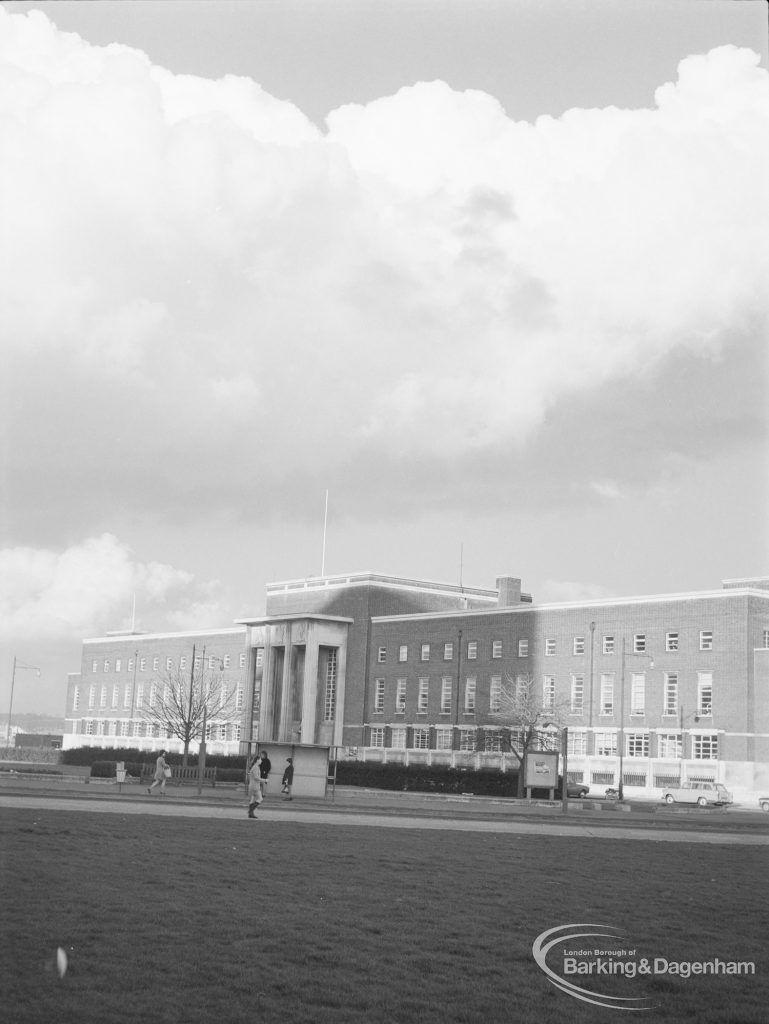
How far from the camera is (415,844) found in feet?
84.1

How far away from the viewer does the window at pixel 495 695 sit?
9681 centimetres

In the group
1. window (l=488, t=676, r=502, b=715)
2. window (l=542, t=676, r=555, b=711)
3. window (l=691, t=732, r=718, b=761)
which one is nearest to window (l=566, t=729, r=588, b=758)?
window (l=542, t=676, r=555, b=711)

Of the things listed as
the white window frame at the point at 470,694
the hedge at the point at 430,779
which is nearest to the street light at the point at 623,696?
the hedge at the point at 430,779

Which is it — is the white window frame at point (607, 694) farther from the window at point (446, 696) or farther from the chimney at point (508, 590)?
the chimney at point (508, 590)

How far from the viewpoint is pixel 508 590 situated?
111 m

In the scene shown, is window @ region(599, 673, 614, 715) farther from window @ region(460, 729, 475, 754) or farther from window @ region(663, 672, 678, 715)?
window @ region(460, 729, 475, 754)

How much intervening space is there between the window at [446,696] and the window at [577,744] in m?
12.4

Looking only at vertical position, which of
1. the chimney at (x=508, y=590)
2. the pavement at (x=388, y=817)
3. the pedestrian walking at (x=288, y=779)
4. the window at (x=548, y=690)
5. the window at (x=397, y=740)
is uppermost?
the chimney at (x=508, y=590)

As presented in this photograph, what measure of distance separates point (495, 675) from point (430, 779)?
2466cm

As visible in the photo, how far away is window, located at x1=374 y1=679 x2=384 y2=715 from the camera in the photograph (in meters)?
108

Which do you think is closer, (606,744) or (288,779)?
(288,779)

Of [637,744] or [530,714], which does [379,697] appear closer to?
[530,714]

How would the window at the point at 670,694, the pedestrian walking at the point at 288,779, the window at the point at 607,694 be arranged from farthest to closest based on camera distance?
the window at the point at 607,694, the window at the point at 670,694, the pedestrian walking at the point at 288,779

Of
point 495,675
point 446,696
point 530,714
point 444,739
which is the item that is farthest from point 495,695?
point 530,714
